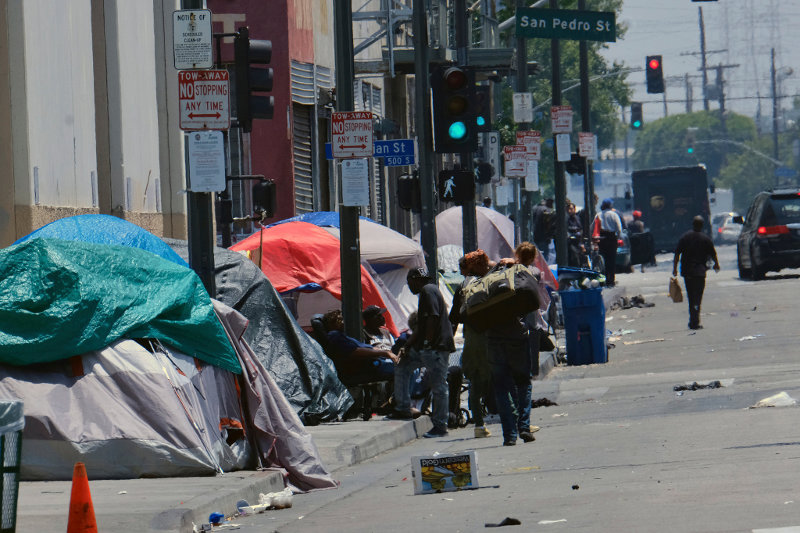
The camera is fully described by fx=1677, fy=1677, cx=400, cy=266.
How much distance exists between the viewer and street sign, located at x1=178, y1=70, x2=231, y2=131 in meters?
13.0

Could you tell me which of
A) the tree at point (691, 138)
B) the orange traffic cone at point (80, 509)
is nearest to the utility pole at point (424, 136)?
the orange traffic cone at point (80, 509)

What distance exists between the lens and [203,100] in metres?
13.0

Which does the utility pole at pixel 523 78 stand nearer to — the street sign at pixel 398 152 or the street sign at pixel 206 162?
the street sign at pixel 398 152

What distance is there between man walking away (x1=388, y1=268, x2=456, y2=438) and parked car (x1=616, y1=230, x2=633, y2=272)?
30508 millimetres

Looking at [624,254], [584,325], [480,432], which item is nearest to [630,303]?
[584,325]

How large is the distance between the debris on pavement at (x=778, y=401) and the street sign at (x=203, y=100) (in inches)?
220

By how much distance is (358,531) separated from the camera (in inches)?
368

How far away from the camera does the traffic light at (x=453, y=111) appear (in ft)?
67.1

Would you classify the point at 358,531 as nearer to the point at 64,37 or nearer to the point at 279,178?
the point at 64,37

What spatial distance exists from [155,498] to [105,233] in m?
4.95

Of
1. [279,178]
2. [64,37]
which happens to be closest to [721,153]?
[279,178]

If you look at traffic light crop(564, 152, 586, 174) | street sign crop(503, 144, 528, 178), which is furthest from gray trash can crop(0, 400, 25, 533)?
traffic light crop(564, 152, 586, 174)

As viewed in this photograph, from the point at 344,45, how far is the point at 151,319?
6.19 metres

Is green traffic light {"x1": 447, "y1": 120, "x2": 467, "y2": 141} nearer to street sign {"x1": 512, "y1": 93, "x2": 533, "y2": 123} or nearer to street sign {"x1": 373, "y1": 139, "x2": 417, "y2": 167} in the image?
street sign {"x1": 373, "y1": 139, "x2": 417, "y2": 167}
